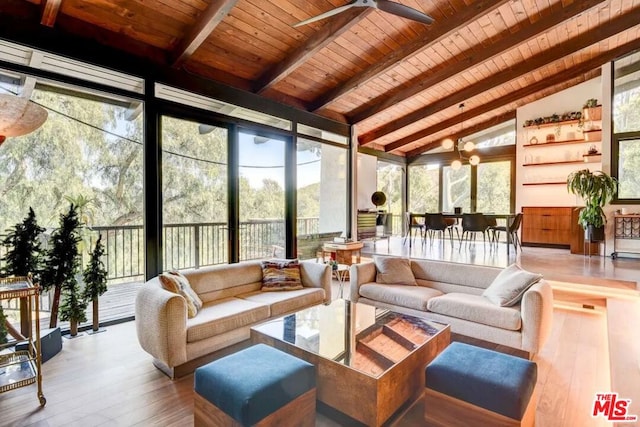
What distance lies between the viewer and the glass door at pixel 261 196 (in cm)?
492

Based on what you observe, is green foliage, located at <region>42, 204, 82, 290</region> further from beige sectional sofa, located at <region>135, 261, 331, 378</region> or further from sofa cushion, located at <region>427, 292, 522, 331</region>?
sofa cushion, located at <region>427, 292, 522, 331</region>

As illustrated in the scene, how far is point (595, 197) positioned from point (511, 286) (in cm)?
472

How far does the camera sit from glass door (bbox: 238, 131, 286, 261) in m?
4.92

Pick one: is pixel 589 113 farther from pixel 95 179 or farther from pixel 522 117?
pixel 95 179

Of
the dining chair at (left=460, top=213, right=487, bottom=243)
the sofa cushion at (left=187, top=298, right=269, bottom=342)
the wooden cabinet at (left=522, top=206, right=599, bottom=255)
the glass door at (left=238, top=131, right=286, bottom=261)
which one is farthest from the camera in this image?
the wooden cabinet at (left=522, top=206, right=599, bottom=255)

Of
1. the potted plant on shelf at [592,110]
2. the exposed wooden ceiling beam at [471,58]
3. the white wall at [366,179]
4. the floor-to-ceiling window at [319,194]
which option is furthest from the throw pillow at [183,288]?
the potted plant on shelf at [592,110]

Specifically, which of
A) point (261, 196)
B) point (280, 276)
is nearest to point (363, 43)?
point (261, 196)

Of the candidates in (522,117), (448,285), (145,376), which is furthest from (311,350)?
(522,117)

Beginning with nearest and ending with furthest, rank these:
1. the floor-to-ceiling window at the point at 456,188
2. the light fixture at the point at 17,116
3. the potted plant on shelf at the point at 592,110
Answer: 1. the light fixture at the point at 17,116
2. the potted plant on shelf at the point at 592,110
3. the floor-to-ceiling window at the point at 456,188

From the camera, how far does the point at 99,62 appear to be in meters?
3.44

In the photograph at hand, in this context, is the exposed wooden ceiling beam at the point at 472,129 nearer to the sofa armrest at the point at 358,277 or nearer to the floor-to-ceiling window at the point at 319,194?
the floor-to-ceiling window at the point at 319,194

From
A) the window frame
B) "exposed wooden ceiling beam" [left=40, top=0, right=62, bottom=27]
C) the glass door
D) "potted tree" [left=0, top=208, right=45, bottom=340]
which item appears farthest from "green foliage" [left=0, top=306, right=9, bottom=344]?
the window frame

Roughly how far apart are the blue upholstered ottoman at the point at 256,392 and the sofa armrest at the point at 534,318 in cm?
190

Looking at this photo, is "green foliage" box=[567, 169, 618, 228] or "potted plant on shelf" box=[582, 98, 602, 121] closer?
"green foliage" box=[567, 169, 618, 228]
